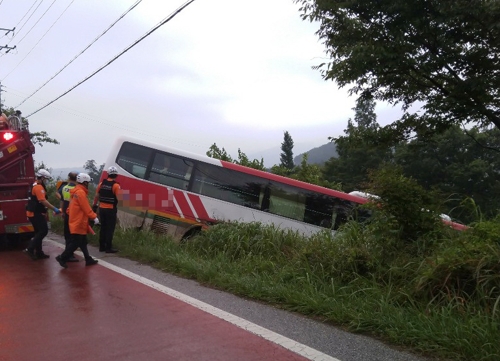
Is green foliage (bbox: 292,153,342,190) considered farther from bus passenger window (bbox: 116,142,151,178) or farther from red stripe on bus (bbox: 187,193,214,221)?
bus passenger window (bbox: 116,142,151,178)

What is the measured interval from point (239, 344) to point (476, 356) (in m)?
2.06

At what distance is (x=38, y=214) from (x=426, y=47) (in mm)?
8414

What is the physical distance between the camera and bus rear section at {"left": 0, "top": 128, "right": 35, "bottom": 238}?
8.95 m

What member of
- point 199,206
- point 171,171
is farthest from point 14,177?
point 199,206

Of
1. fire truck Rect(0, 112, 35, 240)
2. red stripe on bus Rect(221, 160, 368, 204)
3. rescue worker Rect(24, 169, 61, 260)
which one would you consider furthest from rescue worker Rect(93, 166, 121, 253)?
red stripe on bus Rect(221, 160, 368, 204)

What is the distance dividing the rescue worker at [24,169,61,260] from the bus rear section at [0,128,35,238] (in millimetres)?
962

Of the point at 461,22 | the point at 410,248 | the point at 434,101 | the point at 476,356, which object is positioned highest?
the point at 461,22

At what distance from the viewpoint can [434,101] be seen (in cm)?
955

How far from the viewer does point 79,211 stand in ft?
24.3

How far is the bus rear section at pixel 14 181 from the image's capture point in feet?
29.3

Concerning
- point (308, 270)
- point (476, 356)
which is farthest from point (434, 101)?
point (476, 356)

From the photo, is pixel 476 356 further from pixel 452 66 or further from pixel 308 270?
pixel 452 66

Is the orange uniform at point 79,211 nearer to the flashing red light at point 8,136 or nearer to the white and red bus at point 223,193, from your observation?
the flashing red light at point 8,136

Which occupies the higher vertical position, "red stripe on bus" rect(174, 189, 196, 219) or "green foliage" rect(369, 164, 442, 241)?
"green foliage" rect(369, 164, 442, 241)
